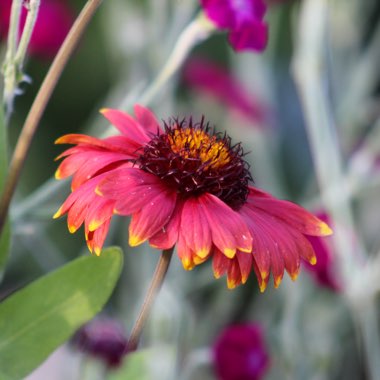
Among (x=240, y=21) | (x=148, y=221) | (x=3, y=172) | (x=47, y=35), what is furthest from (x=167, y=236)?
(x=47, y=35)

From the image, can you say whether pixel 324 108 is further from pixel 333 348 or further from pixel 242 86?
Answer: pixel 242 86

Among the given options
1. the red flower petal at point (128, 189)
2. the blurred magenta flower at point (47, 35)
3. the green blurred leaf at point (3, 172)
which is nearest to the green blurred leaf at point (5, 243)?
the green blurred leaf at point (3, 172)

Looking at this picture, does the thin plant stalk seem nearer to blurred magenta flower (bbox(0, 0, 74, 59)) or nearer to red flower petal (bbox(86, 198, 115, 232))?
blurred magenta flower (bbox(0, 0, 74, 59))

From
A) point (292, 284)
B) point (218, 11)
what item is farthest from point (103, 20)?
point (218, 11)

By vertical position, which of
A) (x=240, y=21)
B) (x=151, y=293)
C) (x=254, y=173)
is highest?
(x=240, y=21)

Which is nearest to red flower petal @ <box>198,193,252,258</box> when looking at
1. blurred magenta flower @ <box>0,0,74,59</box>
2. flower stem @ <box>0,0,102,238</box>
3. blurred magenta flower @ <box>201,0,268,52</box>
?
flower stem @ <box>0,0,102,238</box>

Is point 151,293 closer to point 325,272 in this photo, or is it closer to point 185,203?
point 185,203

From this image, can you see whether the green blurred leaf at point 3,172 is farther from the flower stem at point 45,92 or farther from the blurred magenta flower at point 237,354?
the blurred magenta flower at point 237,354
